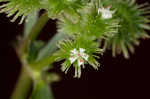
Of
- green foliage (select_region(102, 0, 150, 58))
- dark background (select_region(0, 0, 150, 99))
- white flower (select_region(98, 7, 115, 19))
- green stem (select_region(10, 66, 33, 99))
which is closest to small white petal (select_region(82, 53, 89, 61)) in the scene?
white flower (select_region(98, 7, 115, 19))

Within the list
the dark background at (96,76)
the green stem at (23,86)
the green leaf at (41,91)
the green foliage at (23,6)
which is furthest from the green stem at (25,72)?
the green foliage at (23,6)

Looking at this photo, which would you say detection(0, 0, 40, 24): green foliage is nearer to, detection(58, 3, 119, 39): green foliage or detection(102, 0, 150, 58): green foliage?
detection(58, 3, 119, 39): green foliage

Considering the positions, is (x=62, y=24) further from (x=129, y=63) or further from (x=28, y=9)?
(x=129, y=63)

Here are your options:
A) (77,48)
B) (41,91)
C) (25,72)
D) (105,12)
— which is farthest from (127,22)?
(25,72)

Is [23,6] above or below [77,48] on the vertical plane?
above

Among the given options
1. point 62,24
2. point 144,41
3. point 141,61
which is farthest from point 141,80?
point 62,24

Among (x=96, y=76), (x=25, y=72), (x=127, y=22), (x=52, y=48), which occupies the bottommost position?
(x=96, y=76)

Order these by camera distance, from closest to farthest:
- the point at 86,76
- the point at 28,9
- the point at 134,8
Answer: the point at 28,9, the point at 134,8, the point at 86,76

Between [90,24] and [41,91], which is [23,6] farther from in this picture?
[41,91]
